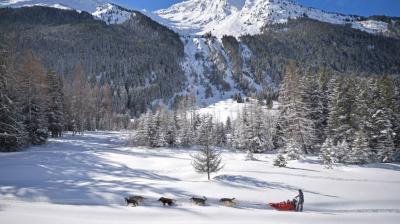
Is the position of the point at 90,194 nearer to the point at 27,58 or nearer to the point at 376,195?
the point at 376,195

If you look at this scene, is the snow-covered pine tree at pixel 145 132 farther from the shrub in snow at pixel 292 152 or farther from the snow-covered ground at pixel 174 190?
the shrub in snow at pixel 292 152

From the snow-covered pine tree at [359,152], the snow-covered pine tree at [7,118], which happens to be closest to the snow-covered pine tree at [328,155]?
the snow-covered pine tree at [359,152]

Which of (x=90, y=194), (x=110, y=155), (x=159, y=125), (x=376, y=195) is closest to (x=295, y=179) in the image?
(x=376, y=195)

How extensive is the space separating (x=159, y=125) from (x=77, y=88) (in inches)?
2133

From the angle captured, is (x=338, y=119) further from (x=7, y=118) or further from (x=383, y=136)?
(x=7, y=118)

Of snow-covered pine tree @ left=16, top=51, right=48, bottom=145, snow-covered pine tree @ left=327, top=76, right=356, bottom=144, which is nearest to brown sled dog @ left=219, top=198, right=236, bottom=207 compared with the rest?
snow-covered pine tree @ left=16, top=51, right=48, bottom=145

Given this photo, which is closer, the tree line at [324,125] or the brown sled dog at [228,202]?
the brown sled dog at [228,202]

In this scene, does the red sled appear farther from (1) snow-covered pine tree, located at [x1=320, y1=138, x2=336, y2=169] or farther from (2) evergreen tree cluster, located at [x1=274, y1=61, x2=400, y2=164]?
(2) evergreen tree cluster, located at [x1=274, y1=61, x2=400, y2=164]

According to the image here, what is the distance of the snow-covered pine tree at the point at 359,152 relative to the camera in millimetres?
40562

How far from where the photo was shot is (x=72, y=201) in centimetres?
1961

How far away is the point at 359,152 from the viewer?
4112 cm

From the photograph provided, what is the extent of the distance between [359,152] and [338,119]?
9416 mm

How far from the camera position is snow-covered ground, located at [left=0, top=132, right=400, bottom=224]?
1631cm

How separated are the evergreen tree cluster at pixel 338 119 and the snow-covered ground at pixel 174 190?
436cm
